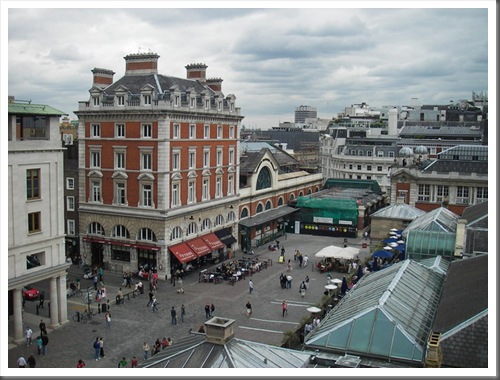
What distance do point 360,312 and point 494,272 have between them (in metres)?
6.52

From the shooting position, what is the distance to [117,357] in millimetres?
34844

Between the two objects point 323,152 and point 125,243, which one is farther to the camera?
point 323,152

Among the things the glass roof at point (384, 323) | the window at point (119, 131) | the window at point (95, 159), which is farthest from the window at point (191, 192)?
the glass roof at point (384, 323)

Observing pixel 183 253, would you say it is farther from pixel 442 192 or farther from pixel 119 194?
pixel 442 192

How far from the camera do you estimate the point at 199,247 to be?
5650 cm

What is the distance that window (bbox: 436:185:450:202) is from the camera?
218 ft

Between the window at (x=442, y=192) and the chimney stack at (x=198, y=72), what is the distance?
29.9 metres

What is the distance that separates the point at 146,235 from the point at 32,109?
20395 millimetres

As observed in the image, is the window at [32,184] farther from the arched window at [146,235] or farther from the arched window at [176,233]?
the arched window at [176,233]

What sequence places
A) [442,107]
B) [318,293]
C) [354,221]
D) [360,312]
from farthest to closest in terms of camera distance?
1. [442,107]
2. [354,221]
3. [318,293]
4. [360,312]

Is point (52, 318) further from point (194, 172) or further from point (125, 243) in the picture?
point (194, 172)

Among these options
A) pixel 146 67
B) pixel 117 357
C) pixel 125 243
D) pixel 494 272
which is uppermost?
pixel 146 67

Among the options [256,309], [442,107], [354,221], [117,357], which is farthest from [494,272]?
[442,107]

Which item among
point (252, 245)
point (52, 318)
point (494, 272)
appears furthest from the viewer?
point (252, 245)
